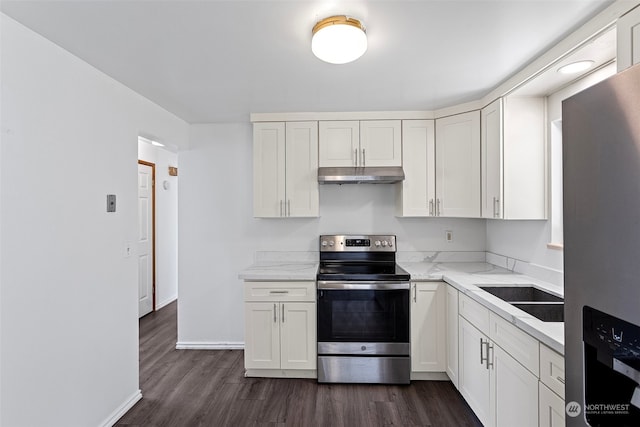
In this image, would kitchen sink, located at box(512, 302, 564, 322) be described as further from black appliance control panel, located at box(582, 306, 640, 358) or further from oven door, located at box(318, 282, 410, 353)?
black appliance control panel, located at box(582, 306, 640, 358)

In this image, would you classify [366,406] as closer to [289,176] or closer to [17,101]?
[289,176]

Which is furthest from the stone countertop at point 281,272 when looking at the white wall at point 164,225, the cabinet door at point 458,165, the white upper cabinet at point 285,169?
the white wall at point 164,225

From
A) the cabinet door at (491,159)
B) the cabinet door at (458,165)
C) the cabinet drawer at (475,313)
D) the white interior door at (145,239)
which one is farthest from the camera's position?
the white interior door at (145,239)

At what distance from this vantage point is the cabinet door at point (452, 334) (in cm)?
246

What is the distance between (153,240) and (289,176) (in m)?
2.73

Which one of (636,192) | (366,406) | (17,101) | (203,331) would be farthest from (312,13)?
(203,331)

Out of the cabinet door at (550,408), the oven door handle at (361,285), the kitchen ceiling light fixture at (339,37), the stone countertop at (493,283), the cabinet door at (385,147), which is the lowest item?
the cabinet door at (550,408)

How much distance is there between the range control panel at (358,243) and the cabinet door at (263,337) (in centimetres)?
81

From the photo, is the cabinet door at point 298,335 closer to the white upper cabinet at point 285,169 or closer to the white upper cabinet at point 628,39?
the white upper cabinet at point 285,169

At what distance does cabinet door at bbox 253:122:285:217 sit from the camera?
304 cm

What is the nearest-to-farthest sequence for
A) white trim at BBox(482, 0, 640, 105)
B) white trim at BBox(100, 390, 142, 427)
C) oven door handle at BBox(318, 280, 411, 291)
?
white trim at BBox(482, 0, 640, 105) < white trim at BBox(100, 390, 142, 427) < oven door handle at BBox(318, 280, 411, 291)

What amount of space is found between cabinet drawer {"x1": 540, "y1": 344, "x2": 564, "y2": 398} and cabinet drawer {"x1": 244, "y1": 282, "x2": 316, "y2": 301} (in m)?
1.65

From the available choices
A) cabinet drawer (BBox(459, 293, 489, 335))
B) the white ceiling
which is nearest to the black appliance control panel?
cabinet drawer (BBox(459, 293, 489, 335))

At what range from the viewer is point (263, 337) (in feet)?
8.97
